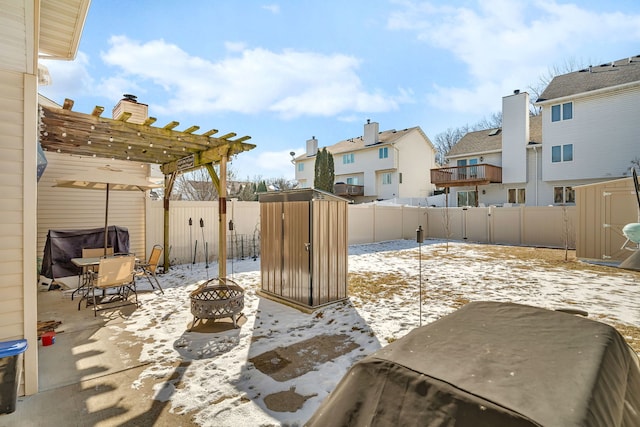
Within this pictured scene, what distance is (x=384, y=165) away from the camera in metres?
25.2

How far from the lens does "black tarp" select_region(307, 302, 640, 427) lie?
0.96 metres

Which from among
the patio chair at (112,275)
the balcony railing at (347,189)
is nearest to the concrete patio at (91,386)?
the patio chair at (112,275)

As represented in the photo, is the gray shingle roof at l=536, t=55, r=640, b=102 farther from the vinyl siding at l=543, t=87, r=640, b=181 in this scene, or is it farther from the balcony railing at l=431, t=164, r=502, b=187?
the balcony railing at l=431, t=164, r=502, b=187

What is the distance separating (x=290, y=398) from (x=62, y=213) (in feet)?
27.1

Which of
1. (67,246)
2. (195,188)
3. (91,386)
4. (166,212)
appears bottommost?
(91,386)

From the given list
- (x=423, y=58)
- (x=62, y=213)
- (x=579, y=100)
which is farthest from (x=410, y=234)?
(x=62, y=213)

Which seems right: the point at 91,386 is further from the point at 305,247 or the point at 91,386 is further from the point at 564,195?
the point at 564,195

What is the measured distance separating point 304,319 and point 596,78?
21039 millimetres

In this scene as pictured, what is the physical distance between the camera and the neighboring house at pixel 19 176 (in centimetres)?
296

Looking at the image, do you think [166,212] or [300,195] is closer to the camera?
[300,195]

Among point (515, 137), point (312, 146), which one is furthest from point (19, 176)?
point (312, 146)

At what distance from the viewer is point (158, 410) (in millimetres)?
2758

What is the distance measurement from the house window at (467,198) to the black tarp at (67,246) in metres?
20.7

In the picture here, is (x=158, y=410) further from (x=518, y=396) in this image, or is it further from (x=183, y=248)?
(x=183, y=248)
